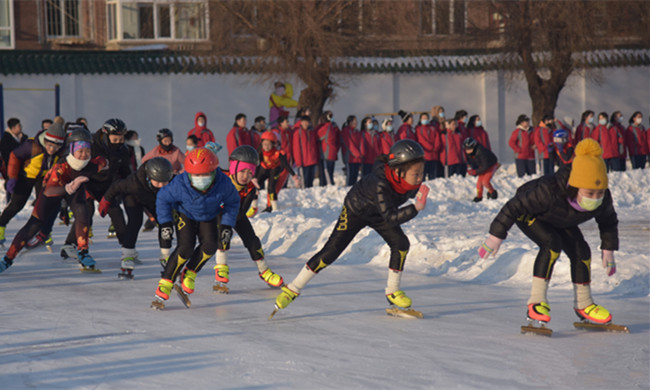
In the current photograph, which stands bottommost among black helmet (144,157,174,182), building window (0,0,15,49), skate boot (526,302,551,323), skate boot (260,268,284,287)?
skate boot (260,268,284,287)

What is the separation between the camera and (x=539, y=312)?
Answer: 20.4 ft

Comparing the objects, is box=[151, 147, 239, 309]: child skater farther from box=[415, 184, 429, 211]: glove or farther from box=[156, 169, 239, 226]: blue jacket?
box=[415, 184, 429, 211]: glove

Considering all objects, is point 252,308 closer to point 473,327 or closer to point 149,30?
point 473,327

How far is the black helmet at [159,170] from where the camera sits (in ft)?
28.0

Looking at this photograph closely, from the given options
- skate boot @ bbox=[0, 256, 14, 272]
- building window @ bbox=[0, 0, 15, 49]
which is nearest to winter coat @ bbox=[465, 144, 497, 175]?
skate boot @ bbox=[0, 256, 14, 272]

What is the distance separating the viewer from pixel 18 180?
11.0 m

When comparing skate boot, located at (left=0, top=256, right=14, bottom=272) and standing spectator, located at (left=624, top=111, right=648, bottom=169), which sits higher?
standing spectator, located at (left=624, top=111, right=648, bottom=169)

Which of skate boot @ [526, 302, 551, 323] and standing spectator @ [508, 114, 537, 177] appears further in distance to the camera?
standing spectator @ [508, 114, 537, 177]

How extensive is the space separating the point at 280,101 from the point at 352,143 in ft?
14.1

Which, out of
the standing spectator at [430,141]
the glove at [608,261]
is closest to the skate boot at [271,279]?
the glove at [608,261]

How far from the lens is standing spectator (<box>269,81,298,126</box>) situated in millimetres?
23594

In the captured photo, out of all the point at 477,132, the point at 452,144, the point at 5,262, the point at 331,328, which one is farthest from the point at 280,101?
the point at 331,328

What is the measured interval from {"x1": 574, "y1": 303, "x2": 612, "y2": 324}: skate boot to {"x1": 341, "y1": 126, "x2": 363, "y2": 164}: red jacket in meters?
13.9

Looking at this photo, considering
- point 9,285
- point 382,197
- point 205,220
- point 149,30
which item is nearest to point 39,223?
point 9,285
